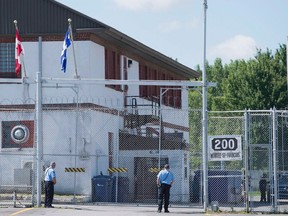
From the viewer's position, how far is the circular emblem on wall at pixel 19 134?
36.7 metres

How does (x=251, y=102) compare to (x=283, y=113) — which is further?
(x=251, y=102)

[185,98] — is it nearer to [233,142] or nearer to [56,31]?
[56,31]

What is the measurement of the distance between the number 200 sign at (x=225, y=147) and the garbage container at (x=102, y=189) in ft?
20.7

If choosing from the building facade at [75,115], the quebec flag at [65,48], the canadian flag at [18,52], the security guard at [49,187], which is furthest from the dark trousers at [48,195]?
the canadian flag at [18,52]

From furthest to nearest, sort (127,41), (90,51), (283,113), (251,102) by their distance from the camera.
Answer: (251,102) < (127,41) < (90,51) < (283,113)

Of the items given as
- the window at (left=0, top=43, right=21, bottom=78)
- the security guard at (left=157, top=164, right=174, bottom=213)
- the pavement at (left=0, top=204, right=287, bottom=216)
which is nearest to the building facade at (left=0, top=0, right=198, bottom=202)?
the window at (left=0, top=43, right=21, bottom=78)

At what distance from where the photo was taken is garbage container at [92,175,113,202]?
35.9 m

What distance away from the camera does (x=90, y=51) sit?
39562 millimetres

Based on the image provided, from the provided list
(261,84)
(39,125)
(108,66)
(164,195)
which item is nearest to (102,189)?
(164,195)

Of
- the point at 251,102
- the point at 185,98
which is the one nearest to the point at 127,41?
the point at 185,98

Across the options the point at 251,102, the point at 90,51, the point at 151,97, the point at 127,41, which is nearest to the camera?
the point at 90,51

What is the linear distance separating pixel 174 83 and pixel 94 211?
477cm

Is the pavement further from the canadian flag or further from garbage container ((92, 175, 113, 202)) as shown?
the canadian flag

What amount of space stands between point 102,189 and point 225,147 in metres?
6.92
